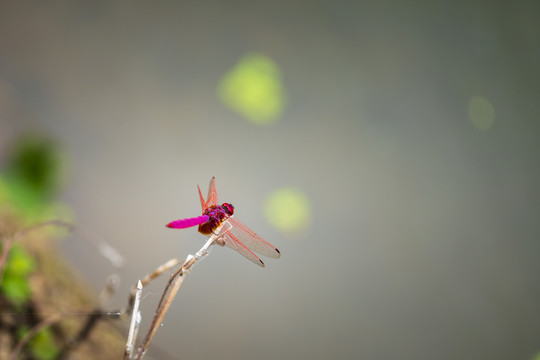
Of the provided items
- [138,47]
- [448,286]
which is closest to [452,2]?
[448,286]

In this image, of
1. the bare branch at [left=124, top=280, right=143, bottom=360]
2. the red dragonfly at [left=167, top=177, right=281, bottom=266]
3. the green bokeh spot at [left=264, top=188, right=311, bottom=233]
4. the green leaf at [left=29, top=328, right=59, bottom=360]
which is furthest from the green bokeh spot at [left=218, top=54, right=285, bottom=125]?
the bare branch at [left=124, top=280, right=143, bottom=360]

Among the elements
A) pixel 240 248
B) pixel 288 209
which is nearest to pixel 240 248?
pixel 240 248

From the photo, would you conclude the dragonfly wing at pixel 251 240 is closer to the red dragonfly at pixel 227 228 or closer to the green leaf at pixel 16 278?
the red dragonfly at pixel 227 228

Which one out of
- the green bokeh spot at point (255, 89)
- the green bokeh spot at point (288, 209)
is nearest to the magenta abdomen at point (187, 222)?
the green bokeh spot at point (288, 209)

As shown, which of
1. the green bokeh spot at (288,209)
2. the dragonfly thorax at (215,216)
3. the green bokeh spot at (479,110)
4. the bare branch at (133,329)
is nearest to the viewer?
the bare branch at (133,329)

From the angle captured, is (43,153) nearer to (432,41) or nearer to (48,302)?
(48,302)

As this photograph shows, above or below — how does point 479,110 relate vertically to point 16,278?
above

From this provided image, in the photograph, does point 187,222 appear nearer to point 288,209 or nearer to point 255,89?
point 288,209

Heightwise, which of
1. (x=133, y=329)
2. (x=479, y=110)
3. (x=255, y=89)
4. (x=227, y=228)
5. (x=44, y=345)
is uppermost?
(x=479, y=110)
